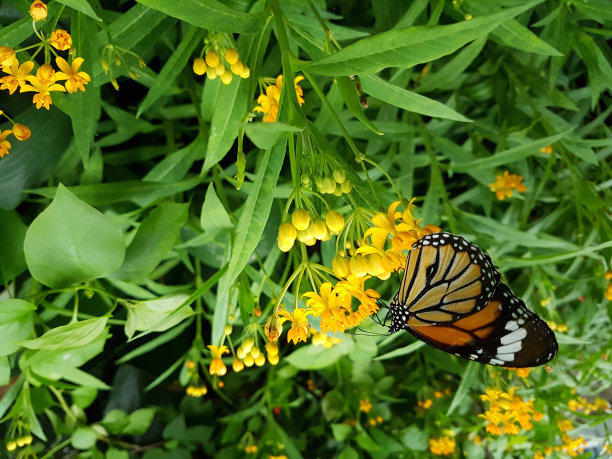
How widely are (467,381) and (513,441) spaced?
803 millimetres

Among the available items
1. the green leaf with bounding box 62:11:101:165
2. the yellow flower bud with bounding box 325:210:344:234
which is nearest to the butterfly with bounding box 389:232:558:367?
the yellow flower bud with bounding box 325:210:344:234

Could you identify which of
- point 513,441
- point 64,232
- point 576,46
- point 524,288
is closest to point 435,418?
point 513,441

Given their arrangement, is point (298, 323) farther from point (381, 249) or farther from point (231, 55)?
point (231, 55)

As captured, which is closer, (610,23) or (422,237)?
(422,237)

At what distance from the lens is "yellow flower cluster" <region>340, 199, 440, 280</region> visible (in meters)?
0.68

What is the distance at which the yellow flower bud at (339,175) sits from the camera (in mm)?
680

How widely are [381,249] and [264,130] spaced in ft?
0.89

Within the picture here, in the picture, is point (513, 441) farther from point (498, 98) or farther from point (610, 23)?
point (610, 23)

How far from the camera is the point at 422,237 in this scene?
0.73 meters

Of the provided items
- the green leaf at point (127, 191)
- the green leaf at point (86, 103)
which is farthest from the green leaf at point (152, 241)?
the green leaf at point (86, 103)

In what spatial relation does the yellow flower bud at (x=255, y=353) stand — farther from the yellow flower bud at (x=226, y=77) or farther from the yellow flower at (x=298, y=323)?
the yellow flower bud at (x=226, y=77)

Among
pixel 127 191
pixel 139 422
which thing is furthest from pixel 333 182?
pixel 139 422

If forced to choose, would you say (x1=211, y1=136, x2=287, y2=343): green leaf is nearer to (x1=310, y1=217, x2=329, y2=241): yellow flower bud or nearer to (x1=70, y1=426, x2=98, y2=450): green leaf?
(x1=310, y1=217, x2=329, y2=241): yellow flower bud

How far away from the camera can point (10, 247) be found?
1051mm
